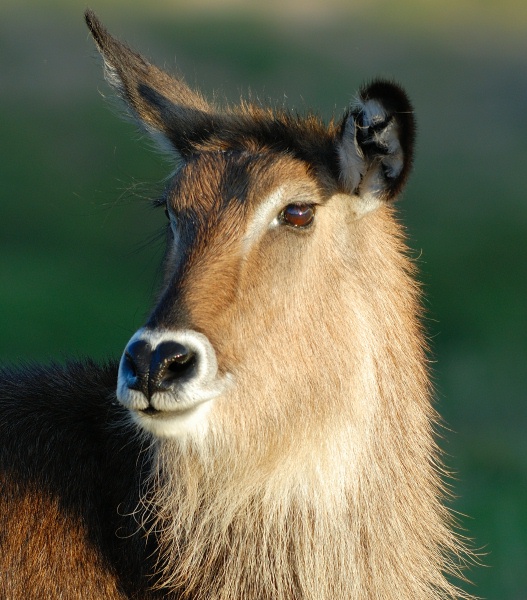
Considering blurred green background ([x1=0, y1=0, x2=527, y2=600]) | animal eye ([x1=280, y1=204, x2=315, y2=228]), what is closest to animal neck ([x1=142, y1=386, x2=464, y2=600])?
animal eye ([x1=280, y1=204, x2=315, y2=228])

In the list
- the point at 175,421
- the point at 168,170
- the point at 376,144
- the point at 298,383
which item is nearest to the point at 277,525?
the point at 298,383

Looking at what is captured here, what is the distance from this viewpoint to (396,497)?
5055 millimetres

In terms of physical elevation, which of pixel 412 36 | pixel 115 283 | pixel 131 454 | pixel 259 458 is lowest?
pixel 115 283

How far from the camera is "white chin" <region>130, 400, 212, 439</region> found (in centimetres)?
433

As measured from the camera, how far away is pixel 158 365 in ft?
13.8

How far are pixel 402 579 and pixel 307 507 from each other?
2.04 feet

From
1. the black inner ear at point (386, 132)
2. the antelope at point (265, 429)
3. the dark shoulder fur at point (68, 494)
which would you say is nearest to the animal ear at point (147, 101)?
the antelope at point (265, 429)

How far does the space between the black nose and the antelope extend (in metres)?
0.21

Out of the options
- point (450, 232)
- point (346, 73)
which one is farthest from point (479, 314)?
point (346, 73)

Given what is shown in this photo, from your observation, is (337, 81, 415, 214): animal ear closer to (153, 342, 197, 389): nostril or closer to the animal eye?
the animal eye

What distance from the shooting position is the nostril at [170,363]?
4.20 meters

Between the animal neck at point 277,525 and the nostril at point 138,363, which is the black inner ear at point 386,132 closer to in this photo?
the animal neck at point 277,525

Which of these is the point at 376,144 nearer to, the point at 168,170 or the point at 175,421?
the point at 175,421

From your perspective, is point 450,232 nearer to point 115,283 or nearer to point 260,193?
point 115,283
